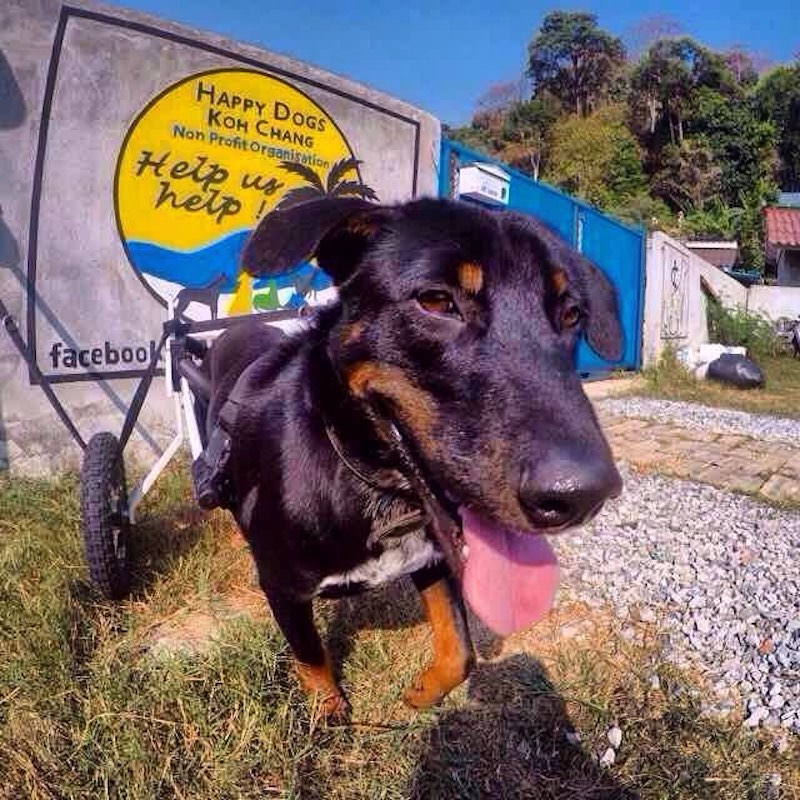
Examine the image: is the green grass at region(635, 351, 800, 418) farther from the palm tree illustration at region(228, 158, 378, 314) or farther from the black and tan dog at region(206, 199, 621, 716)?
the black and tan dog at region(206, 199, 621, 716)

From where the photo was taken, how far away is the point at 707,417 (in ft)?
23.1

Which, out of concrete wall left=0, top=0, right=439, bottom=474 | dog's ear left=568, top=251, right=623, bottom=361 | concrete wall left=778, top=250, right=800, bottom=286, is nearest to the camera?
dog's ear left=568, top=251, right=623, bottom=361

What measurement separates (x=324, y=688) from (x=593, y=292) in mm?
1435

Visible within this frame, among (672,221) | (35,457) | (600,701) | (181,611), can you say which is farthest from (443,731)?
(672,221)

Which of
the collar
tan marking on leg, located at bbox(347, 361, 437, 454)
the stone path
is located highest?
tan marking on leg, located at bbox(347, 361, 437, 454)

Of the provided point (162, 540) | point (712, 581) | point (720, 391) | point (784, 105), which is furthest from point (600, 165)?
point (162, 540)

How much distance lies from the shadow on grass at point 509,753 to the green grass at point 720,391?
712 cm

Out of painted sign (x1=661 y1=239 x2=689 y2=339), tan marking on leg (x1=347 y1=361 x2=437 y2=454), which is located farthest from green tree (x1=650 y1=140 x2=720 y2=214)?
tan marking on leg (x1=347 y1=361 x2=437 y2=454)

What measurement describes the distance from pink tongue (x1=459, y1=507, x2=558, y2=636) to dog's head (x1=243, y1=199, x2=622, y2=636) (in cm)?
2

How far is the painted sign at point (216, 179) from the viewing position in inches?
163

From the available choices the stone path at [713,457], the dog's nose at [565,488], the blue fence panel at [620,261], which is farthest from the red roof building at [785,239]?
the dog's nose at [565,488]

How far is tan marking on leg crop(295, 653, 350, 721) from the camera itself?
1.85 m

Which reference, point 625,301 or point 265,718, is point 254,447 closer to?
point 265,718

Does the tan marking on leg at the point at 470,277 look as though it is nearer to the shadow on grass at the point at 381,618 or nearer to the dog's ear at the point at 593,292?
the dog's ear at the point at 593,292
